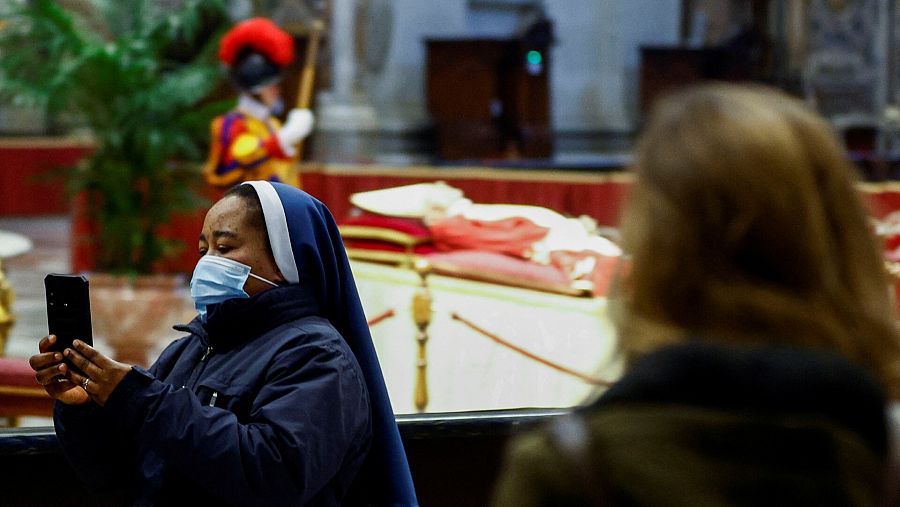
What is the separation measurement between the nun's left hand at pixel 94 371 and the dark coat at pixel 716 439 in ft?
3.62

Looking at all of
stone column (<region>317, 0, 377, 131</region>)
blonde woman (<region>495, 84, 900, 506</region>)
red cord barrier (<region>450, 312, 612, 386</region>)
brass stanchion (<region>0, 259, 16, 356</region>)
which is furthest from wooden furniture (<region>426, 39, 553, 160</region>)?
blonde woman (<region>495, 84, 900, 506</region>)

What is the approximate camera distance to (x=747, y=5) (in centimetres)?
2155

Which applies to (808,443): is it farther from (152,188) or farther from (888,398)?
(152,188)

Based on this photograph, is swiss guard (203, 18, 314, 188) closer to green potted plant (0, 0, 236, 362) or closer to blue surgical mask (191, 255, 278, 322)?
green potted plant (0, 0, 236, 362)

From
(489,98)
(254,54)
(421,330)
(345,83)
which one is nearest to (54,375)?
(421,330)

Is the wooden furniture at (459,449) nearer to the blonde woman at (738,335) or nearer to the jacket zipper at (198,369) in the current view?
the jacket zipper at (198,369)

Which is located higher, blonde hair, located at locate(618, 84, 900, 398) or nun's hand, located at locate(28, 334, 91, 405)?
blonde hair, located at locate(618, 84, 900, 398)

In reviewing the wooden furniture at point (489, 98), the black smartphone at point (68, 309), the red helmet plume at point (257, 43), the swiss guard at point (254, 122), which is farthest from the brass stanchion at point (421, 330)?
the wooden furniture at point (489, 98)

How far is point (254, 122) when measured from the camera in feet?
30.5

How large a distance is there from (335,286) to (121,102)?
734 cm

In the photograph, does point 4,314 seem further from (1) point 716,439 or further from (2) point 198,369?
(1) point 716,439

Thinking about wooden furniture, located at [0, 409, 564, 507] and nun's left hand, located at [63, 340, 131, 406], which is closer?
nun's left hand, located at [63, 340, 131, 406]

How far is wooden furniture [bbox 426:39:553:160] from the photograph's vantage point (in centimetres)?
1739

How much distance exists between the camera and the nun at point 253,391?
7.33ft
